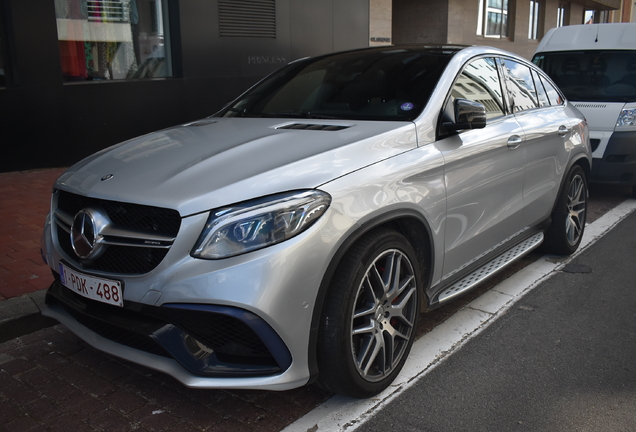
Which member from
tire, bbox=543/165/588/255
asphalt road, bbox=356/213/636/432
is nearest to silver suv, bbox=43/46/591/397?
asphalt road, bbox=356/213/636/432

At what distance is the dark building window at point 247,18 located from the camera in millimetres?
10211

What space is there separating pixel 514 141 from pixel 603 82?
4683 mm

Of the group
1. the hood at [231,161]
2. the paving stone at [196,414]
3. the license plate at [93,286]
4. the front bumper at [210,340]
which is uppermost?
the hood at [231,161]

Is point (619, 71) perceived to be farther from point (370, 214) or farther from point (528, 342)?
point (370, 214)

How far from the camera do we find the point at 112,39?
358 inches

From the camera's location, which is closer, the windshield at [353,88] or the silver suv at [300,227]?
the silver suv at [300,227]

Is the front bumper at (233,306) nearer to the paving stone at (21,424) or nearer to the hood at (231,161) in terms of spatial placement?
the hood at (231,161)

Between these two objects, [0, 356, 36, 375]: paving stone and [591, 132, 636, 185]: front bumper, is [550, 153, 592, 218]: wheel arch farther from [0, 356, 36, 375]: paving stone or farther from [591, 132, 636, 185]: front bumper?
[0, 356, 36, 375]: paving stone

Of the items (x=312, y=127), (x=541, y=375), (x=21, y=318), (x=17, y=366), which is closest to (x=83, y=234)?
(x=17, y=366)

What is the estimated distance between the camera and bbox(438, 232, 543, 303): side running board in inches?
139

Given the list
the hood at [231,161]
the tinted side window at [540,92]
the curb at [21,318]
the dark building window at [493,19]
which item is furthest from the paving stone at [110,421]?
the dark building window at [493,19]

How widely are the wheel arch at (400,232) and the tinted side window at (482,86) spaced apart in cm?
88

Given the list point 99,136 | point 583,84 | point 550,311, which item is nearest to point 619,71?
point 583,84

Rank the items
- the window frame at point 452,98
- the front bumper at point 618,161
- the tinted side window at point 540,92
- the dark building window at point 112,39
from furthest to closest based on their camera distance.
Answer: the dark building window at point 112,39, the front bumper at point 618,161, the tinted side window at point 540,92, the window frame at point 452,98
